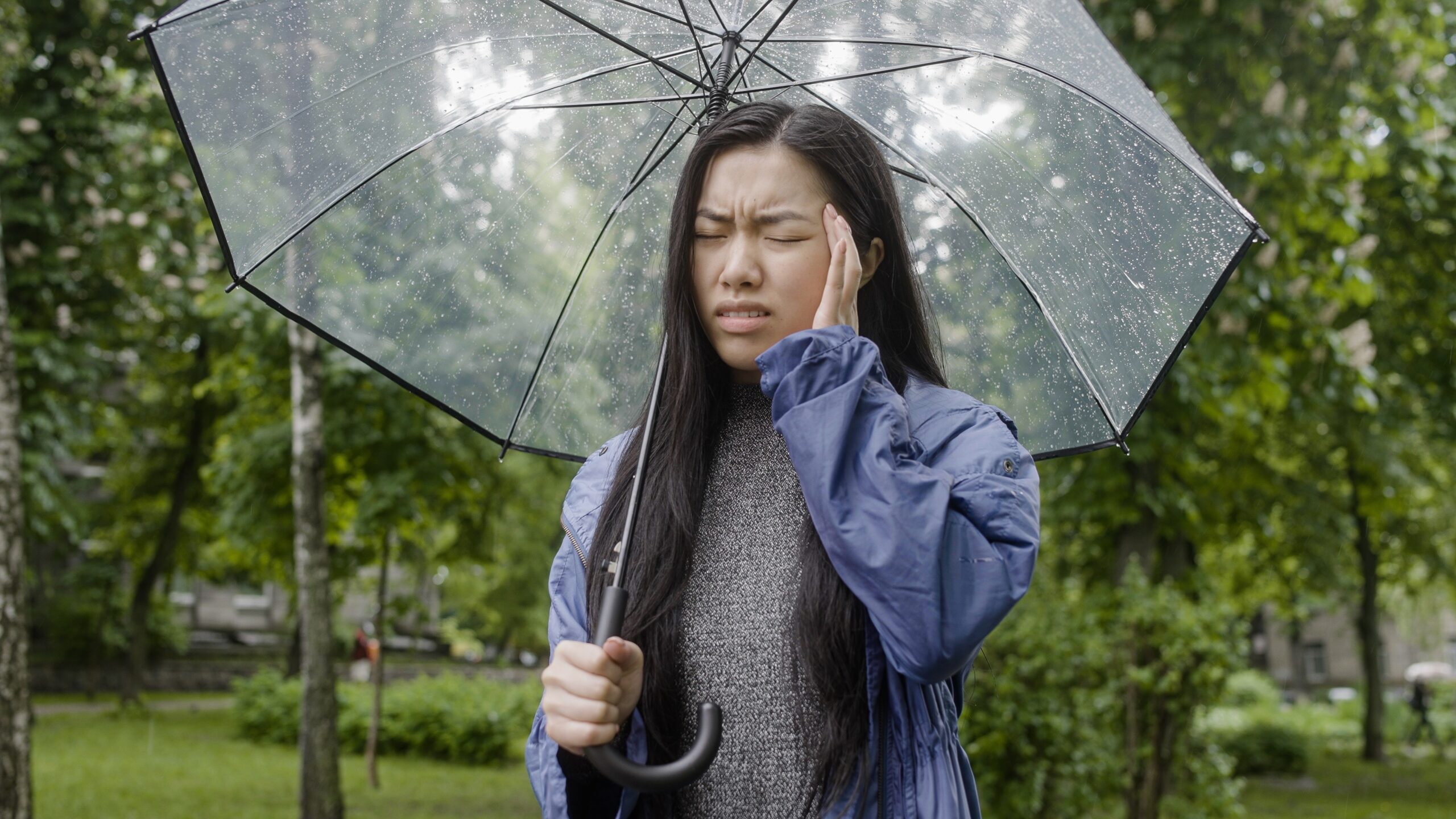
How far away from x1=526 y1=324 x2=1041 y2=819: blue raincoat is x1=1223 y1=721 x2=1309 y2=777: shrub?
17.6 metres

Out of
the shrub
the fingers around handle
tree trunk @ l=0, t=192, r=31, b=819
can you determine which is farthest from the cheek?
the shrub

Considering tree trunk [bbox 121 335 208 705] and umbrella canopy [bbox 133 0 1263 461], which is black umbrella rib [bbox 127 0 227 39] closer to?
umbrella canopy [bbox 133 0 1263 461]

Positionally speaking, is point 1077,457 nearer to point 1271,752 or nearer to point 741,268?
point 741,268

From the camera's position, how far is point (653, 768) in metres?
1.56

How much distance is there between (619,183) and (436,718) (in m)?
14.9

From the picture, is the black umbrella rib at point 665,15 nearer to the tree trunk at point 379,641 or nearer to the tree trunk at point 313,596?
the tree trunk at point 313,596

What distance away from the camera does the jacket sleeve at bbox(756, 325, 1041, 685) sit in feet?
5.04

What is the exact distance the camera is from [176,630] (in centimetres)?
2864

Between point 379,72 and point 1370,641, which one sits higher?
point 379,72

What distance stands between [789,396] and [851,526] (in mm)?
221

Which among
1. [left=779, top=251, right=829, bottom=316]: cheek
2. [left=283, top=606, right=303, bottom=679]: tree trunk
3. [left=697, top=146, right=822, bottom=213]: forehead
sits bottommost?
[left=283, top=606, right=303, bottom=679]: tree trunk

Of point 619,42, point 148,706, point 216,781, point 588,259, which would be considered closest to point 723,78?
point 619,42

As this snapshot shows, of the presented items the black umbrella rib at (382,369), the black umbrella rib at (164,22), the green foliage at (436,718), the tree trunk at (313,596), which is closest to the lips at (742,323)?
the black umbrella rib at (382,369)

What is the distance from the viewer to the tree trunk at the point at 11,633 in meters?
5.48
